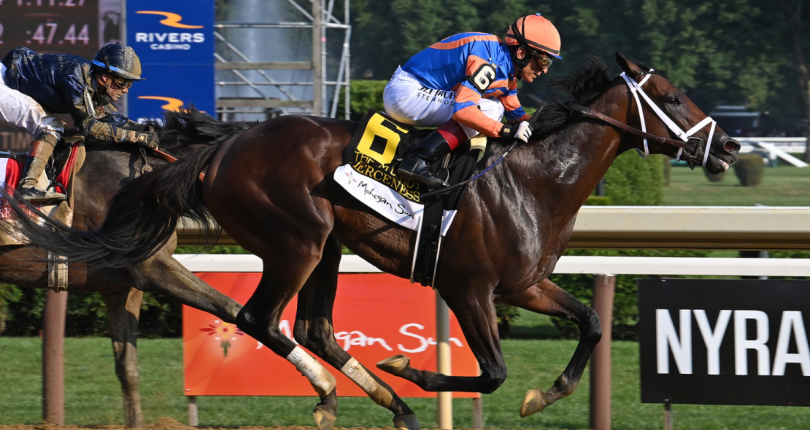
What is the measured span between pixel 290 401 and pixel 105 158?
74.1 inches

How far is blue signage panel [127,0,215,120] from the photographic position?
932cm

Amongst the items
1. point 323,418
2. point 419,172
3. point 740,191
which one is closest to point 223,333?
point 323,418

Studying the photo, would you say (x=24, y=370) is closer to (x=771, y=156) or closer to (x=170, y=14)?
(x=170, y=14)

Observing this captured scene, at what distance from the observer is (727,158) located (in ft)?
12.6

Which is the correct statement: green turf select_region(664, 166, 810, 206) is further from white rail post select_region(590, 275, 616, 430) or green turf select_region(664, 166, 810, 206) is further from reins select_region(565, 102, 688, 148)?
reins select_region(565, 102, 688, 148)

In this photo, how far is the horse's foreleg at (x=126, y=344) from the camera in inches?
184

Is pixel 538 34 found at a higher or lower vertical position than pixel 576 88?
higher

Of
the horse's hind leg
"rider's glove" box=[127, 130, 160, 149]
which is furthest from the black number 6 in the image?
"rider's glove" box=[127, 130, 160, 149]

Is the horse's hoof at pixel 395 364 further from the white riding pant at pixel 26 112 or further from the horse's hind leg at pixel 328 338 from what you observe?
the white riding pant at pixel 26 112

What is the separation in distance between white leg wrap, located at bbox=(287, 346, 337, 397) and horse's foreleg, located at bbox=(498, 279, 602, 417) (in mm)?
854

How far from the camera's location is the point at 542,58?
3.93 metres

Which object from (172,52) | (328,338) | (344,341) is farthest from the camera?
(172,52)

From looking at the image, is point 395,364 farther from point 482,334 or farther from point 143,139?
point 143,139

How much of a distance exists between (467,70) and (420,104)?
0.87 ft
